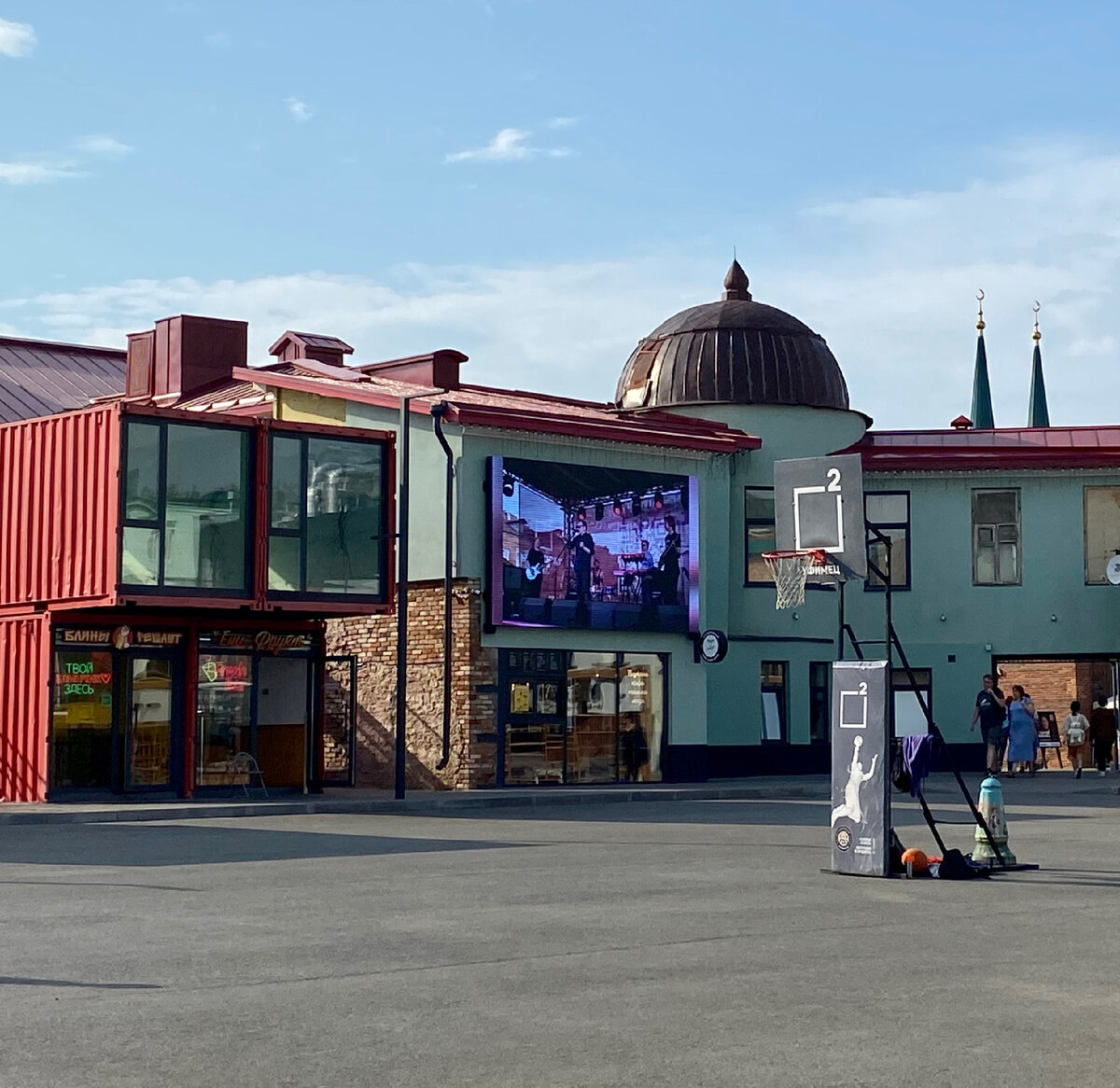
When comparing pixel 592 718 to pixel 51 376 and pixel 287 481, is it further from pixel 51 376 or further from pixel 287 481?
pixel 51 376

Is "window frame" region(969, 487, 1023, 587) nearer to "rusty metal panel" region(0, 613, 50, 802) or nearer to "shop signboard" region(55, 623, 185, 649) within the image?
"shop signboard" region(55, 623, 185, 649)

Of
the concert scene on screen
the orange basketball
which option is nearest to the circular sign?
the concert scene on screen

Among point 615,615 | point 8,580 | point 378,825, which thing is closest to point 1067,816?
point 378,825

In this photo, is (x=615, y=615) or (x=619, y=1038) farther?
(x=615, y=615)

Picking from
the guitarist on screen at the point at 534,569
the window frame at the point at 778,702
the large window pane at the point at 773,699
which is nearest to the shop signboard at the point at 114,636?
the guitarist on screen at the point at 534,569

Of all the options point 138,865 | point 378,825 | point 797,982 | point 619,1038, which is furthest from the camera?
point 378,825

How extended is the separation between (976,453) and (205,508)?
1795 cm

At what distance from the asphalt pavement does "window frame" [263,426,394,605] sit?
33.7 ft

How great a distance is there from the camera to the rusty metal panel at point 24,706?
90.3 feet

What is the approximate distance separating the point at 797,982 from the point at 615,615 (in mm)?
23901

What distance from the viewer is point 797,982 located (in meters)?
9.46

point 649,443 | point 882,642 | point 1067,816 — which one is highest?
point 649,443

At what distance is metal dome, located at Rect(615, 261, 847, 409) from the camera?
38.2m

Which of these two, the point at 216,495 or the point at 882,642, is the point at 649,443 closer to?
the point at 882,642
